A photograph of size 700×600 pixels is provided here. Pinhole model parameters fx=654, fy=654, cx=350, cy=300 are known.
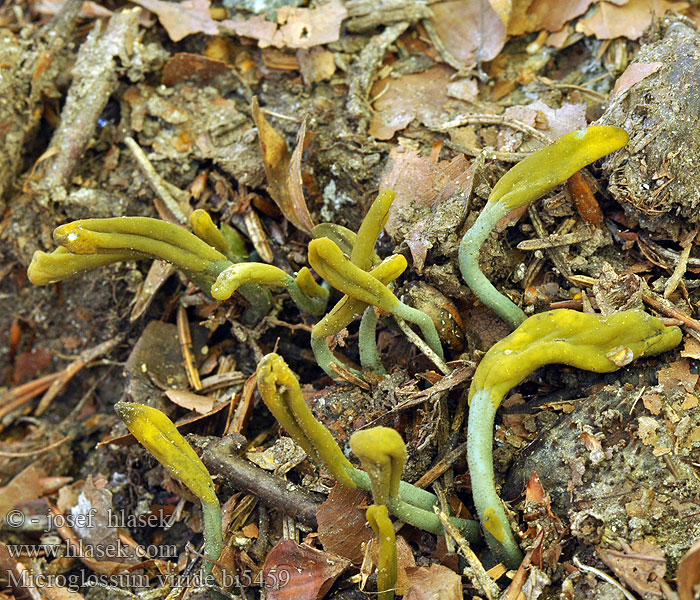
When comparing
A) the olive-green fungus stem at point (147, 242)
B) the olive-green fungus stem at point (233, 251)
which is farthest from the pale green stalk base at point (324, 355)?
the olive-green fungus stem at point (147, 242)

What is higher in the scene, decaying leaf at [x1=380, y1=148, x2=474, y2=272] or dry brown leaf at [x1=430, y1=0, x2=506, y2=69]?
dry brown leaf at [x1=430, y1=0, x2=506, y2=69]

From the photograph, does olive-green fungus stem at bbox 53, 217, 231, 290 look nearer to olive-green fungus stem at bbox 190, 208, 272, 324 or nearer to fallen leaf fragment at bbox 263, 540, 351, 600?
olive-green fungus stem at bbox 190, 208, 272, 324

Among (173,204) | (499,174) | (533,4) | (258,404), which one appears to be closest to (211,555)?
(258,404)

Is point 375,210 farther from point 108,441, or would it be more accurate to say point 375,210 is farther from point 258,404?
point 108,441

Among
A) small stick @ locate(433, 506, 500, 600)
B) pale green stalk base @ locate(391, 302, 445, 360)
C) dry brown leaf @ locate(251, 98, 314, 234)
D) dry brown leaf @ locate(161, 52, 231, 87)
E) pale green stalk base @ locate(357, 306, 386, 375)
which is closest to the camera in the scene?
small stick @ locate(433, 506, 500, 600)

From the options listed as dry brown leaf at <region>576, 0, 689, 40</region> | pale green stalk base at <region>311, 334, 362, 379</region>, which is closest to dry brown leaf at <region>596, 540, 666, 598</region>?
pale green stalk base at <region>311, 334, 362, 379</region>

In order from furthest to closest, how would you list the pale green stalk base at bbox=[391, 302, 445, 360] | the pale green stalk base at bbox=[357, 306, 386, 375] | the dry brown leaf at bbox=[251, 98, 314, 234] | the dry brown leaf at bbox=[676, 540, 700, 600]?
the dry brown leaf at bbox=[251, 98, 314, 234], the pale green stalk base at bbox=[357, 306, 386, 375], the pale green stalk base at bbox=[391, 302, 445, 360], the dry brown leaf at bbox=[676, 540, 700, 600]

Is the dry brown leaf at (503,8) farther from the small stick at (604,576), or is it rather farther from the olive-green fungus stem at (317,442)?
the small stick at (604,576)
